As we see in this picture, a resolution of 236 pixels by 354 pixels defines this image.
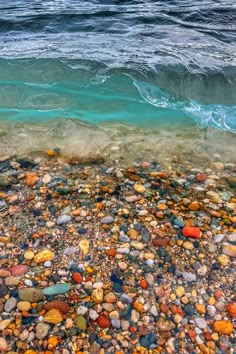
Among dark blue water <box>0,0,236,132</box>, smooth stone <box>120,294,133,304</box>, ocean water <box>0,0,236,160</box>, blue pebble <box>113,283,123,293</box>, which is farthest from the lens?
dark blue water <box>0,0,236,132</box>

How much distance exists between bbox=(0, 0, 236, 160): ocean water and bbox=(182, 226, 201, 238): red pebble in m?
2.41

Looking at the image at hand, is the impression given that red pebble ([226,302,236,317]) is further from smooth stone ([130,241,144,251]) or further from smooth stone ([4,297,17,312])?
smooth stone ([4,297,17,312])

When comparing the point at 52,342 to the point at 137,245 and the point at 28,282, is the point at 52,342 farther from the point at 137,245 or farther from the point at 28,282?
the point at 137,245

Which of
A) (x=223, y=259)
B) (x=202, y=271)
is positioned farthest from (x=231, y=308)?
(x=223, y=259)

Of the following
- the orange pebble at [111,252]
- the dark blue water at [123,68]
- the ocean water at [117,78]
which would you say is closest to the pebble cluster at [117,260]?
the orange pebble at [111,252]

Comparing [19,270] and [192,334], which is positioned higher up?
[19,270]

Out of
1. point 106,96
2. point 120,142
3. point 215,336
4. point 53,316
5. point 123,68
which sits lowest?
point 215,336

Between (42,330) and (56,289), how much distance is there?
45cm

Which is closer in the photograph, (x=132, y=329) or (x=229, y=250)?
(x=132, y=329)

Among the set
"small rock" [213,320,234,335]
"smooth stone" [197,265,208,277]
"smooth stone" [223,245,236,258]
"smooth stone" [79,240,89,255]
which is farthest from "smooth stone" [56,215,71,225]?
"small rock" [213,320,234,335]

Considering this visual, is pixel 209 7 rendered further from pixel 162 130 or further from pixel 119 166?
pixel 119 166

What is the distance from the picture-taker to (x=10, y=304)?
10.3 ft

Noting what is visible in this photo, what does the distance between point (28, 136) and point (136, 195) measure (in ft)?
9.33

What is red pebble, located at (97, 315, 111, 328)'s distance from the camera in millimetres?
2994
